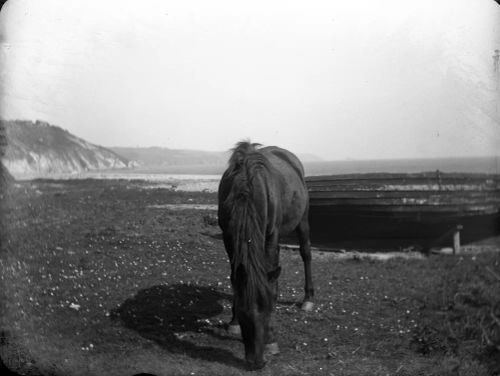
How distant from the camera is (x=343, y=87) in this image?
3998mm

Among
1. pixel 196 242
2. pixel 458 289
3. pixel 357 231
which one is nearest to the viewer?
pixel 458 289

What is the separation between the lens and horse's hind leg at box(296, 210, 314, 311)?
4290mm

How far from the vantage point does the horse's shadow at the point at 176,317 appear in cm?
400

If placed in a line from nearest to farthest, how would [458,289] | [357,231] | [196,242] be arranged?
[458,289], [357,231], [196,242]

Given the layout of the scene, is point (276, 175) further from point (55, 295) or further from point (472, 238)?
Answer: point (55, 295)

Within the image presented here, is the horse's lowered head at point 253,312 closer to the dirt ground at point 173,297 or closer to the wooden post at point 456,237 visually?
the dirt ground at point 173,297

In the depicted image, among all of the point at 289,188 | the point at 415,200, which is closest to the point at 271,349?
the point at 289,188

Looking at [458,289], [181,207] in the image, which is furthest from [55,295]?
[458,289]

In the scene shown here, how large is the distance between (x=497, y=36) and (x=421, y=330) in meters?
2.55

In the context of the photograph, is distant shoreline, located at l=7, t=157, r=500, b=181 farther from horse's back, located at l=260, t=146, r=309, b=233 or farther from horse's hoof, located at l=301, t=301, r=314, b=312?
horse's hoof, located at l=301, t=301, r=314, b=312

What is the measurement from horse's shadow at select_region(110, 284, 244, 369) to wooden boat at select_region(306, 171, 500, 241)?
1.47 meters

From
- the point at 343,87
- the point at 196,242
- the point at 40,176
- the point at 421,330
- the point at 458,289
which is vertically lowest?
the point at 421,330

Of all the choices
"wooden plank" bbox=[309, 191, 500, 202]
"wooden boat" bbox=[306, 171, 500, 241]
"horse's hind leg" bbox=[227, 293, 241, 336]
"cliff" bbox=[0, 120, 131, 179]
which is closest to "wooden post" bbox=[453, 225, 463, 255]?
"wooden boat" bbox=[306, 171, 500, 241]

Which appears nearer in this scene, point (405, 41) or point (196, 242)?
point (405, 41)
